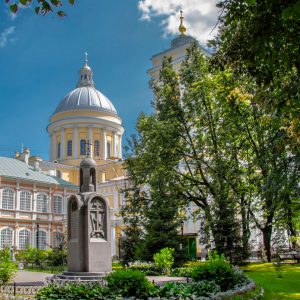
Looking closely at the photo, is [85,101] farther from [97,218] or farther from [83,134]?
[97,218]

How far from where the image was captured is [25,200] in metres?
47.3

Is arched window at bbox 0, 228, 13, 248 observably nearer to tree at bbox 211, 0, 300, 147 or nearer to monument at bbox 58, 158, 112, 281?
monument at bbox 58, 158, 112, 281

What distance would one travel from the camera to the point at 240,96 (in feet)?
68.8

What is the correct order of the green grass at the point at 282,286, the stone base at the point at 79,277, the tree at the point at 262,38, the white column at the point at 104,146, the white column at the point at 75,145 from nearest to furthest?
the tree at the point at 262,38 < the green grass at the point at 282,286 < the stone base at the point at 79,277 < the white column at the point at 75,145 < the white column at the point at 104,146

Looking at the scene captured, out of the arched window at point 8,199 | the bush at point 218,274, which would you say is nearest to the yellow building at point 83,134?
the arched window at point 8,199

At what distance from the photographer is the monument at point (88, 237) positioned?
15297mm

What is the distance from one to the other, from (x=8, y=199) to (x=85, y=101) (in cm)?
2443

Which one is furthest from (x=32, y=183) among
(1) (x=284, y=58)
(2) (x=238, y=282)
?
(1) (x=284, y=58)

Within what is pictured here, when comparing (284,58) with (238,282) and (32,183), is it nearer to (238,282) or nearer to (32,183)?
(238,282)

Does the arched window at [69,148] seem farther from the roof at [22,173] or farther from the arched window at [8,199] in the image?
the arched window at [8,199]

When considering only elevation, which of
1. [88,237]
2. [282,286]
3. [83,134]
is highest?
[83,134]

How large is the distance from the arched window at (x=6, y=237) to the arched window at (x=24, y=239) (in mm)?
1172

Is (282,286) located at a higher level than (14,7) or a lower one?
lower

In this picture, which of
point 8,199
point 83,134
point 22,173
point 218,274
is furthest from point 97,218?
point 83,134
